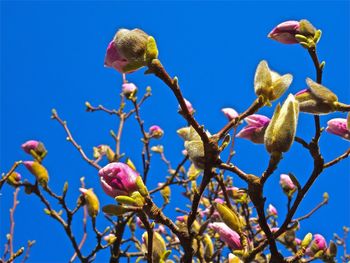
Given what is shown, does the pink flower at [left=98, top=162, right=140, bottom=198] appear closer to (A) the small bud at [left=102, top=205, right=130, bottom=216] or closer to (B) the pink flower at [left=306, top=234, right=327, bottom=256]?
(A) the small bud at [left=102, top=205, right=130, bottom=216]

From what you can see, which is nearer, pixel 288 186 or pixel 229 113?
pixel 288 186

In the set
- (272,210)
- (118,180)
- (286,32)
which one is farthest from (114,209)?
(272,210)

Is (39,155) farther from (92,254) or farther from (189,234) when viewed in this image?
(189,234)

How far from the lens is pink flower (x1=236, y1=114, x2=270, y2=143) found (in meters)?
1.10

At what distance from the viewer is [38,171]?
1.75 m

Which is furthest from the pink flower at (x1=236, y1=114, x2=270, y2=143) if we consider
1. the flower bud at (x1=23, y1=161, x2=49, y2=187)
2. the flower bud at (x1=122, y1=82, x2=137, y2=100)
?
the flower bud at (x1=122, y1=82, x2=137, y2=100)

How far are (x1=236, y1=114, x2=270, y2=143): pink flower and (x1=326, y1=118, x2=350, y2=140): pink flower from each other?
195mm

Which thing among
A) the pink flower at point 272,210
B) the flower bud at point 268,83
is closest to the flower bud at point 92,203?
the flower bud at point 268,83

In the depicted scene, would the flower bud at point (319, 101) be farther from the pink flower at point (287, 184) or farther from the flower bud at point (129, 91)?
the flower bud at point (129, 91)

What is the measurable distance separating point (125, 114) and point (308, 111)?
2.22 m

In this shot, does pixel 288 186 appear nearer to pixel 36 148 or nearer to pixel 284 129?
pixel 284 129

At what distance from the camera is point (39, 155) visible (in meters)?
2.11

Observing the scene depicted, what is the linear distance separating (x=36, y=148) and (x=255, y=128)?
1.37m

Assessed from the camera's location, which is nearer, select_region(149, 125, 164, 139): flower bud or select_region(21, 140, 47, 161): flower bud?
select_region(21, 140, 47, 161): flower bud
